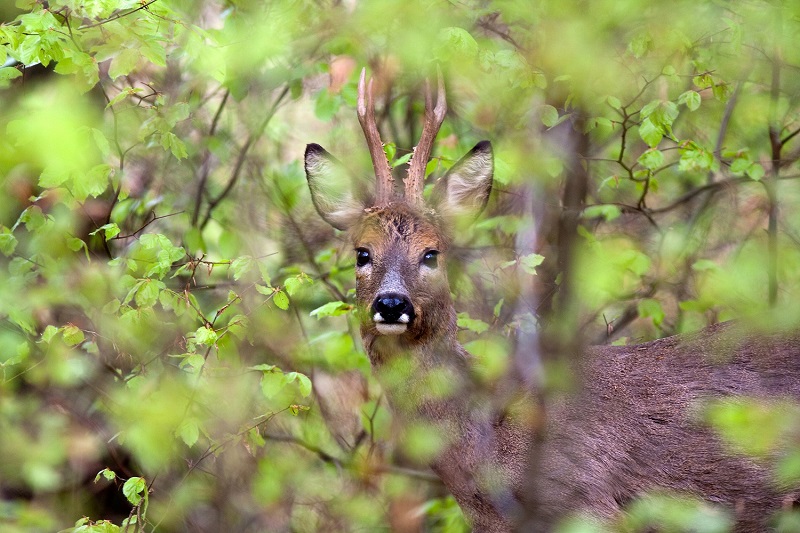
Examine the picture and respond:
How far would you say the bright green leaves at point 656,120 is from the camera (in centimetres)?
438

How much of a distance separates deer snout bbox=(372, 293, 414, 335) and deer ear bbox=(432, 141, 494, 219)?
88 cm

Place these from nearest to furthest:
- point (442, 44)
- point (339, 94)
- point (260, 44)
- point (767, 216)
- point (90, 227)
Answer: point (442, 44), point (260, 44), point (90, 227), point (339, 94), point (767, 216)

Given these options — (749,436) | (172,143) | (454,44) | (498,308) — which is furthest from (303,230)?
(749,436)

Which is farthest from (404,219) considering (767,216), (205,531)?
(767,216)

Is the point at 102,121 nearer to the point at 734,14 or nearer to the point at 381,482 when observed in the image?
the point at 381,482

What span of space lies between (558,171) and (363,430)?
7.24 ft

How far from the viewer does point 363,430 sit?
20.3 ft

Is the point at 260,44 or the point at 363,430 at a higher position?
the point at 260,44

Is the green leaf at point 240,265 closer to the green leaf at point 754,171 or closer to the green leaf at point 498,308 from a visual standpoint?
the green leaf at point 498,308

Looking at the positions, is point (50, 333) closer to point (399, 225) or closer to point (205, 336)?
point (205, 336)

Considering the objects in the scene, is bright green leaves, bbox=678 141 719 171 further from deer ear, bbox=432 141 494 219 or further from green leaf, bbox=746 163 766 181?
deer ear, bbox=432 141 494 219

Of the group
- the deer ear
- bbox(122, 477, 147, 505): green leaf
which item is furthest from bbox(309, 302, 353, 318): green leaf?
bbox(122, 477, 147, 505): green leaf

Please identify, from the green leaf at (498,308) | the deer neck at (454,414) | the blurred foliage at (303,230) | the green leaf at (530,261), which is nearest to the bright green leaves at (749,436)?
the blurred foliage at (303,230)

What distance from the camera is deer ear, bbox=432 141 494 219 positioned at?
15.7 feet
